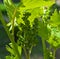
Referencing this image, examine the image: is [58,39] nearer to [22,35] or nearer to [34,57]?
[22,35]

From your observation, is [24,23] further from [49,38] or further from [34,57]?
[34,57]

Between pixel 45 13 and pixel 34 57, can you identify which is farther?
pixel 34 57

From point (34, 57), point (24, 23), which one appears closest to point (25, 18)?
point (24, 23)

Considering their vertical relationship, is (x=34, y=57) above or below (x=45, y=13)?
below

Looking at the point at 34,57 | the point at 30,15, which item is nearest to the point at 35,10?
the point at 30,15

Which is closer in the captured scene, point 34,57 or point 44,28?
point 44,28

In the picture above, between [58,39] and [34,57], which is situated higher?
[58,39]

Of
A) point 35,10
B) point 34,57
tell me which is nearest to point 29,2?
Result: point 35,10

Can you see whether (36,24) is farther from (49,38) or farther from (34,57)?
(34,57)
